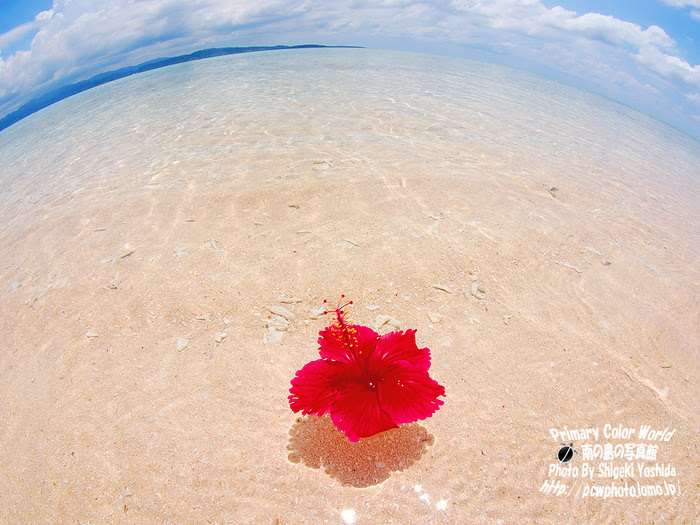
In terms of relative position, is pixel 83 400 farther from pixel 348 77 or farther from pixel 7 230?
pixel 348 77

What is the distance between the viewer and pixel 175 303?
2.59m

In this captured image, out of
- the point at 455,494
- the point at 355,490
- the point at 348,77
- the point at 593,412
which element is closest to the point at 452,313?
the point at 593,412

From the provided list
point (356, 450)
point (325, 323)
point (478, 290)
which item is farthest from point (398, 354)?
point (478, 290)

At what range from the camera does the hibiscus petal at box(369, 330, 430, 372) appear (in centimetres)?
149

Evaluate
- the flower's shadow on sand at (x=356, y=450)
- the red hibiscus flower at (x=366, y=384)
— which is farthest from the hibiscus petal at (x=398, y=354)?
the flower's shadow on sand at (x=356, y=450)

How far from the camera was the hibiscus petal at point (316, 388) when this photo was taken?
1.36 meters

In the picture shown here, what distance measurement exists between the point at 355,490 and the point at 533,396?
117 cm

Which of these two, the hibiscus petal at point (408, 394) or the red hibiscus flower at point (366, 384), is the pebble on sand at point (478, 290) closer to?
the red hibiscus flower at point (366, 384)

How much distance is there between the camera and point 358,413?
1341mm

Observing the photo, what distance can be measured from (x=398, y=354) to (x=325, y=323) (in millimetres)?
916

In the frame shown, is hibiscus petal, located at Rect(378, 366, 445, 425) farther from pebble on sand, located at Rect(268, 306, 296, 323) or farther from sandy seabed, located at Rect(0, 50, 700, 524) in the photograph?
pebble on sand, located at Rect(268, 306, 296, 323)

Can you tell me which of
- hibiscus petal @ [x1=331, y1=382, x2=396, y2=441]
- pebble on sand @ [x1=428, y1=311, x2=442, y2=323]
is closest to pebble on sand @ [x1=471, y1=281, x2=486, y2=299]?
pebble on sand @ [x1=428, y1=311, x2=442, y2=323]

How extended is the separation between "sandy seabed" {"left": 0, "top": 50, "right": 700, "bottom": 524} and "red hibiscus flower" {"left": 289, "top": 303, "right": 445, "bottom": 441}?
14.1 inches

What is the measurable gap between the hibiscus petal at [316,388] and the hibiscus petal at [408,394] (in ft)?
0.70
